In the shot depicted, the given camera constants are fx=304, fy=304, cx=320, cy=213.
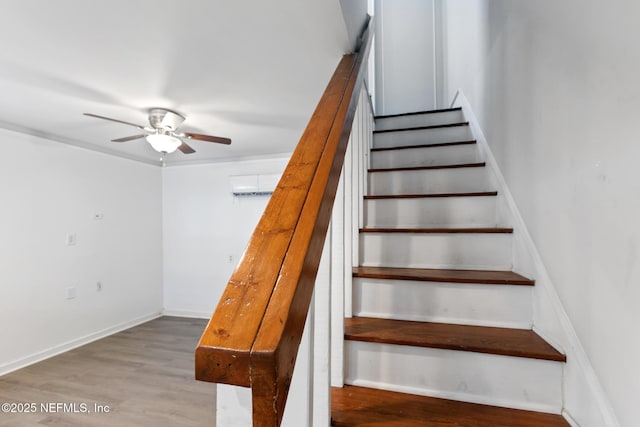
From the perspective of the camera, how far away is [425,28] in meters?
3.79

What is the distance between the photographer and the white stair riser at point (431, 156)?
2.15m

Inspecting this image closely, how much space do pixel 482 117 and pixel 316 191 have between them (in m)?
1.96

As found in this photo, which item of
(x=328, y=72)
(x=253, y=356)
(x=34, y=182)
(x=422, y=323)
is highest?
(x=328, y=72)

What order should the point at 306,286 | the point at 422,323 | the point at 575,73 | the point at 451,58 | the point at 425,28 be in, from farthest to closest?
the point at 425,28 → the point at 451,58 → the point at 422,323 → the point at 575,73 → the point at 306,286

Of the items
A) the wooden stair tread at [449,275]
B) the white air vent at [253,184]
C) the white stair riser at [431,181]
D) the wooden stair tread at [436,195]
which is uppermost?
the white air vent at [253,184]

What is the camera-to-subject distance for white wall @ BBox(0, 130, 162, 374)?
2.74m

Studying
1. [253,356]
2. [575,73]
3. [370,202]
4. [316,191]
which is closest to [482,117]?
[370,202]

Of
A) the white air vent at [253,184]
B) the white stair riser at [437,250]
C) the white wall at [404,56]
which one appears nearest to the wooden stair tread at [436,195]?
the white stair riser at [437,250]

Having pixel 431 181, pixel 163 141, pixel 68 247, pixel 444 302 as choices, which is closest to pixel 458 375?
pixel 444 302

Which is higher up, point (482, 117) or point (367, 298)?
point (482, 117)

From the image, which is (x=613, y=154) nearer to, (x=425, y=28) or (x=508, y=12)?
(x=508, y=12)

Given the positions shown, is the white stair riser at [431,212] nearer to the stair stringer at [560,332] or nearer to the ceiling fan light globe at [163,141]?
the stair stringer at [560,332]

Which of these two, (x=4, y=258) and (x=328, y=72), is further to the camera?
(x=4, y=258)

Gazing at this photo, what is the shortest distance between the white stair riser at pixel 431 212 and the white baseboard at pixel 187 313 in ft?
10.9
